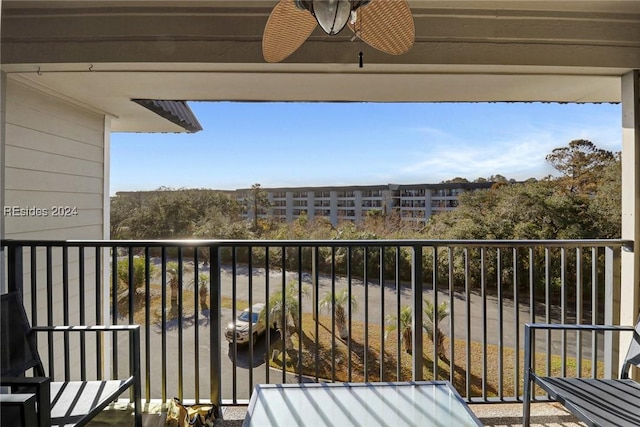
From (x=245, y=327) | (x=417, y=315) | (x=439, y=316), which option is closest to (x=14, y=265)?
(x=245, y=327)

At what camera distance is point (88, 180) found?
3385 mm

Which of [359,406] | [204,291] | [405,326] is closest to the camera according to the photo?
[359,406]

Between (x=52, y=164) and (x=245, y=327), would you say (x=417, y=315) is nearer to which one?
(x=245, y=327)

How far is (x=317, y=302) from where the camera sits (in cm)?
234

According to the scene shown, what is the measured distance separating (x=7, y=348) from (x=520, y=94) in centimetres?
400

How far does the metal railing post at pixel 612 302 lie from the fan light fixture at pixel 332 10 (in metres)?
2.48

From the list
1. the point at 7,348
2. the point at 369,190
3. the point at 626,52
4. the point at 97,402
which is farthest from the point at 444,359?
the point at 7,348

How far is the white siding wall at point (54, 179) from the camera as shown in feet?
8.52

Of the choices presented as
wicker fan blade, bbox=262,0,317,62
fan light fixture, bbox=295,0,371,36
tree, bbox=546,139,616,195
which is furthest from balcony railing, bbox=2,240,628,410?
fan light fixture, bbox=295,0,371,36

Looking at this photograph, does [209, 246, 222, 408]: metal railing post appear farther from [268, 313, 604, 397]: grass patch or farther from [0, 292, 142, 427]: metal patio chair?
[268, 313, 604, 397]: grass patch

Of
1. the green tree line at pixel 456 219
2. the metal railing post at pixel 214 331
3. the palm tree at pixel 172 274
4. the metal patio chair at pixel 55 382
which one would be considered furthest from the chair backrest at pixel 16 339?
the green tree line at pixel 456 219

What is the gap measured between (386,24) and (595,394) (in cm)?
206

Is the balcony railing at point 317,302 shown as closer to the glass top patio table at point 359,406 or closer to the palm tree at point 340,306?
the palm tree at point 340,306

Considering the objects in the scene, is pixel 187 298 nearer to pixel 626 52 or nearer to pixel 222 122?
pixel 222 122
